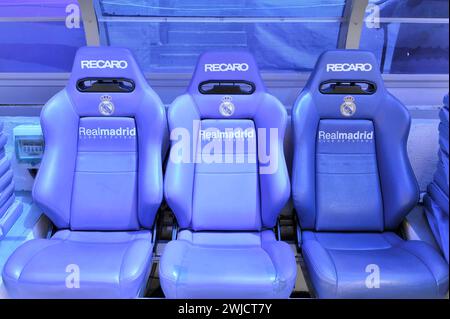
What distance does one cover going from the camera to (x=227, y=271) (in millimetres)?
1408

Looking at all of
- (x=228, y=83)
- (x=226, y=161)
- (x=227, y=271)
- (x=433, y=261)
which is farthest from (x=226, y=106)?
(x=433, y=261)

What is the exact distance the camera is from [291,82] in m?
2.19

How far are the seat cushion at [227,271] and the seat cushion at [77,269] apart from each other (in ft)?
0.36

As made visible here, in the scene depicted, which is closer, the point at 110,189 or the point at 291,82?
the point at 110,189

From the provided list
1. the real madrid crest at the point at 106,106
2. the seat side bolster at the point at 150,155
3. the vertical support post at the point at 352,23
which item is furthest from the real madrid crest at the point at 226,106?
the vertical support post at the point at 352,23

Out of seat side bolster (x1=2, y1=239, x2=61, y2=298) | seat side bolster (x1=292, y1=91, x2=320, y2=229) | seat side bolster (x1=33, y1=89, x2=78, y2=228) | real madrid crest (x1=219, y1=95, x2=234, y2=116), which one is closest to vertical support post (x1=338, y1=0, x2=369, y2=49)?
seat side bolster (x1=292, y1=91, x2=320, y2=229)

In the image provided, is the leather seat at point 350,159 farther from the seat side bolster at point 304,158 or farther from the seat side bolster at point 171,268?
the seat side bolster at point 171,268

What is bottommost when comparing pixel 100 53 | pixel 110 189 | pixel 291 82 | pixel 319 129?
pixel 110 189

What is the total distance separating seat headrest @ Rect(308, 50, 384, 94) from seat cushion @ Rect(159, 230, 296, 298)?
0.74m

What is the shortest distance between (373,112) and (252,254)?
0.82 metres

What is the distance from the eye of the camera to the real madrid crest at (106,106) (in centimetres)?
174
